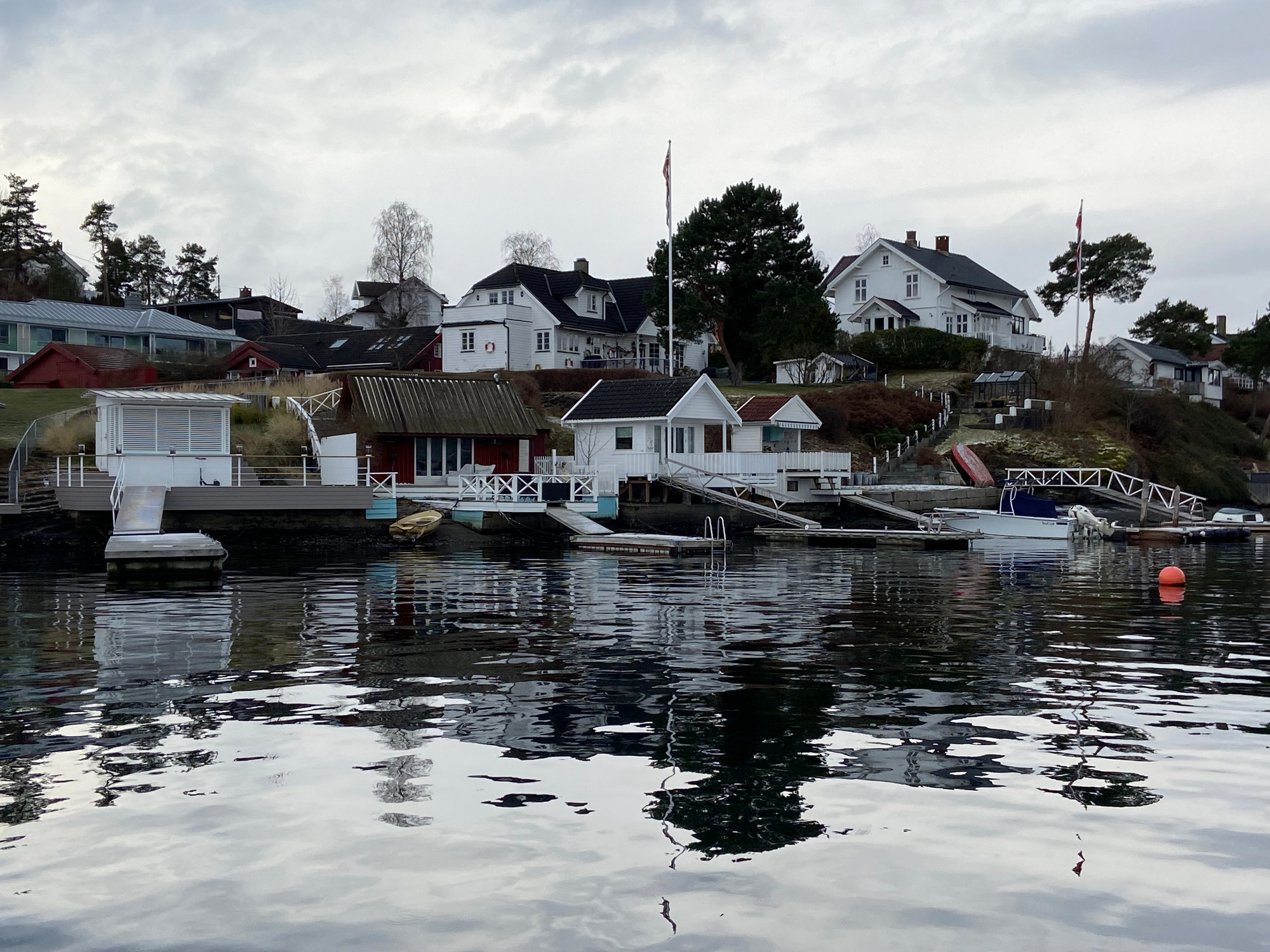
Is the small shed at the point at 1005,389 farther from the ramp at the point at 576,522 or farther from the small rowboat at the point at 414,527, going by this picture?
the small rowboat at the point at 414,527

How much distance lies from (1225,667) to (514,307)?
207 feet

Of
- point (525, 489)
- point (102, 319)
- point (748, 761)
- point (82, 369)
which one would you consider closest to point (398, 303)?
point (102, 319)

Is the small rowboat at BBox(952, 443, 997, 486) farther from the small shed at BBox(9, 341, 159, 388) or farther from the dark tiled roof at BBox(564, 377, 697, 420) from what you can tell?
the small shed at BBox(9, 341, 159, 388)

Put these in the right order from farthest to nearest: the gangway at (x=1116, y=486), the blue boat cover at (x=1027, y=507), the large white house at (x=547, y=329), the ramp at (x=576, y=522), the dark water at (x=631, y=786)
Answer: the large white house at (x=547, y=329) < the gangway at (x=1116, y=486) < the blue boat cover at (x=1027, y=507) < the ramp at (x=576, y=522) < the dark water at (x=631, y=786)

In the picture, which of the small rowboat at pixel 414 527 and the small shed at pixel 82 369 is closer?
the small rowboat at pixel 414 527

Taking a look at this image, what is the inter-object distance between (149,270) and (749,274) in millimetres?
75450

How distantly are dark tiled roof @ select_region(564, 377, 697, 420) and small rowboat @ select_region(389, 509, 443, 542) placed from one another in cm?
1115

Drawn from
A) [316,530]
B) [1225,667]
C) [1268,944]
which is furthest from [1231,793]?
[316,530]

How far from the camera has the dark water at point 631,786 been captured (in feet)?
23.2

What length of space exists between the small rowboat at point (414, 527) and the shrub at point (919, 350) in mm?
43740

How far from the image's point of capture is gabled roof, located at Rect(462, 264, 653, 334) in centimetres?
7744

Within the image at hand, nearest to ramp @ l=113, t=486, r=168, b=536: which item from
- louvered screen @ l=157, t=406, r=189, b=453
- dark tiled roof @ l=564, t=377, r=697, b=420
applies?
louvered screen @ l=157, t=406, r=189, b=453

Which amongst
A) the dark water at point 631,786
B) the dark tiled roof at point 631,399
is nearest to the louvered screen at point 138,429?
the dark tiled roof at point 631,399

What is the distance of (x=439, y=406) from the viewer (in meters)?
47.5
